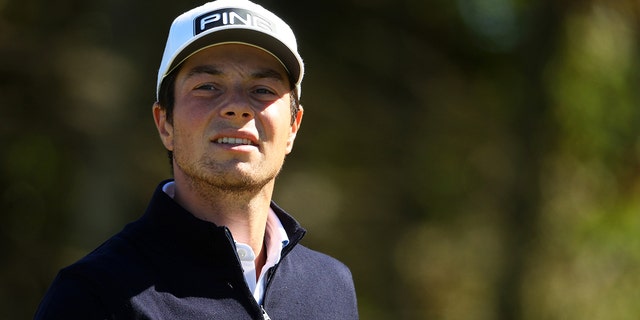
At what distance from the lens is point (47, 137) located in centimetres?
1020

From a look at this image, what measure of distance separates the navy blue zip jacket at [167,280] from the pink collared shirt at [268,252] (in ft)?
0.07

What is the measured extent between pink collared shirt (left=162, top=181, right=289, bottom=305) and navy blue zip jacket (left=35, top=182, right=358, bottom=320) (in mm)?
22

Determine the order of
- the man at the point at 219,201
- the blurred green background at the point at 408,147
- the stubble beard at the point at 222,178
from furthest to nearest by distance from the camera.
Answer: the blurred green background at the point at 408,147, the stubble beard at the point at 222,178, the man at the point at 219,201

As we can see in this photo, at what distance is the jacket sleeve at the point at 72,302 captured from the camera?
98.0 inches

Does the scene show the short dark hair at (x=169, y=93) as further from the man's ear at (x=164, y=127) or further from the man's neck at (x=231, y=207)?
the man's neck at (x=231, y=207)

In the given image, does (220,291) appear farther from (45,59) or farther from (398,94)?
(398,94)

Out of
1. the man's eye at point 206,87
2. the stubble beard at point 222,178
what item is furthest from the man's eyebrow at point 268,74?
the stubble beard at point 222,178

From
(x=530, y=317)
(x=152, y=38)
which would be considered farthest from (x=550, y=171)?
(x=152, y=38)

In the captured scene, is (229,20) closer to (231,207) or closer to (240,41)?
(240,41)

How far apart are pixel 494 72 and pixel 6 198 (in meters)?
5.07

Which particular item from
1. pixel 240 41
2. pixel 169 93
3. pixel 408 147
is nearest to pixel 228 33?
pixel 240 41

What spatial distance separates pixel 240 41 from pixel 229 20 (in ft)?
0.20

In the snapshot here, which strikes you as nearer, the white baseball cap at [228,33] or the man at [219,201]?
the man at [219,201]

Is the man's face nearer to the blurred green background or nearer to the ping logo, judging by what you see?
the ping logo
